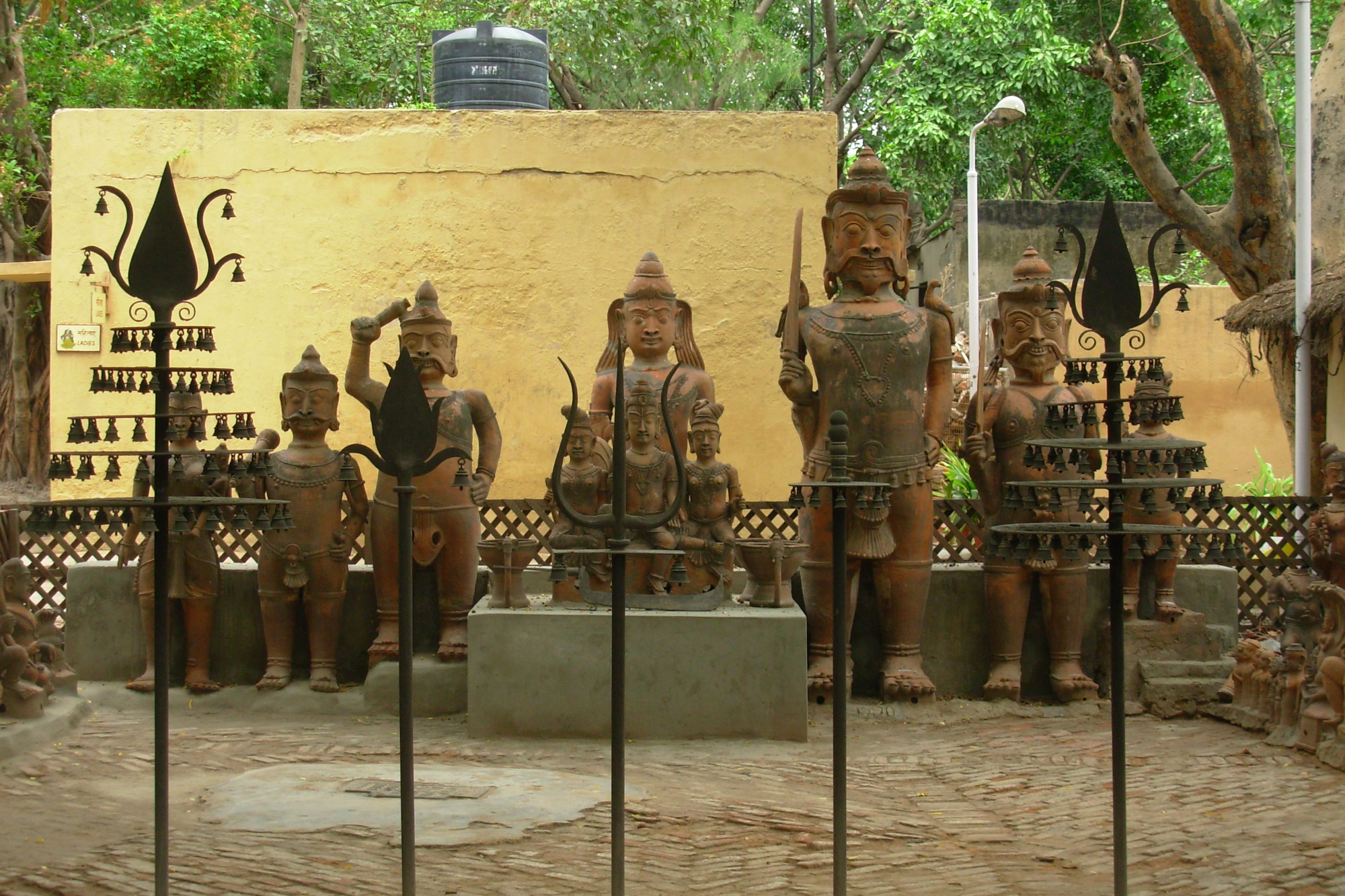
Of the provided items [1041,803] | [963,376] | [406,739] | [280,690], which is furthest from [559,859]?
[963,376]

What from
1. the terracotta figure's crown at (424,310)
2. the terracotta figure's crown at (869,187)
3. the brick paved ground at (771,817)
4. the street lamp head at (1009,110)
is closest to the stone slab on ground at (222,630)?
the brick paved ground at (771,817)

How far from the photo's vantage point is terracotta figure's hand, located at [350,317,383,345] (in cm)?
668

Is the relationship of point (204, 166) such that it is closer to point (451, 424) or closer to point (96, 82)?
point (96, 82)

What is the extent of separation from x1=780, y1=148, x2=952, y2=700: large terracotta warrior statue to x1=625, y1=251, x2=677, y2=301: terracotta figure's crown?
77 cm

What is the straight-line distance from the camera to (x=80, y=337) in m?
10.8

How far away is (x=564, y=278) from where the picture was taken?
11.1 metres

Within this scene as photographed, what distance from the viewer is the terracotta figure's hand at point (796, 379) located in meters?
6.95

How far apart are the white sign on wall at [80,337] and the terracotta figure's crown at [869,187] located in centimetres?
677

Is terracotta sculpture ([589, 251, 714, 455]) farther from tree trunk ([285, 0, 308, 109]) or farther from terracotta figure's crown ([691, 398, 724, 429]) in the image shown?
A: tree trunk ([285, 0, 308, 109])

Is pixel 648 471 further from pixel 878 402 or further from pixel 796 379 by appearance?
pixel 878 402

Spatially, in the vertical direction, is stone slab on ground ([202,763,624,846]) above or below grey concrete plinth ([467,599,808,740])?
below

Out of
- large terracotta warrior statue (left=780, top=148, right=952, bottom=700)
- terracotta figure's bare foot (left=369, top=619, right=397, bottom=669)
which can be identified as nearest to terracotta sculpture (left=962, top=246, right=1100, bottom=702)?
large terracotta warrior statue (left=780, top=148, right=952, bottom=700)

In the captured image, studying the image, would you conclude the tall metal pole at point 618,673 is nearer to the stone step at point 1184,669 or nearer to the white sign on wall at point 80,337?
the stone step at point 1184,669

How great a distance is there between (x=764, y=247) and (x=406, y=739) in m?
A: 7.89
